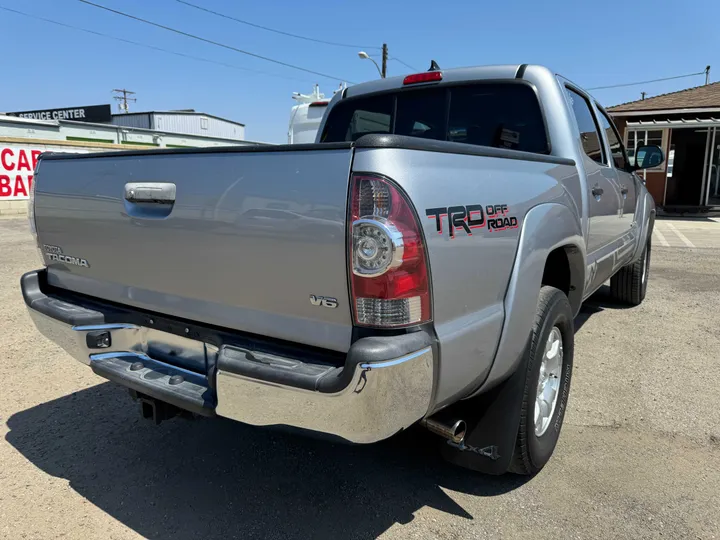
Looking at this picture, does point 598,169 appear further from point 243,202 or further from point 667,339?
point 243,202

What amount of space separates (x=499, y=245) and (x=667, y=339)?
359cm

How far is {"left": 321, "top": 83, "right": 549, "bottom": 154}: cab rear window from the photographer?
3.23 metres

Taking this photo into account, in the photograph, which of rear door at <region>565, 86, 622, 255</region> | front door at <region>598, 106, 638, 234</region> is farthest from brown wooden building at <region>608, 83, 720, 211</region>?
rear door at <region>565, 86, 622, 255</region>

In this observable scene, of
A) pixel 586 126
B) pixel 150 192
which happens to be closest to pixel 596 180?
pixel 586 126

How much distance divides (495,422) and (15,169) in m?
16.8

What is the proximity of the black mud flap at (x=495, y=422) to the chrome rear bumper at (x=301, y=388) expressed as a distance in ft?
2.13

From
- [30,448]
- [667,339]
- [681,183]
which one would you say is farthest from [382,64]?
[30,448]

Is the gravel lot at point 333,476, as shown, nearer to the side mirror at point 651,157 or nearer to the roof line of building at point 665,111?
the side mirror at point 651,157

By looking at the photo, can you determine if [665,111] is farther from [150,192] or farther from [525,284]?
[150,192]

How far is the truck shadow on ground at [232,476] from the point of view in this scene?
2.42m

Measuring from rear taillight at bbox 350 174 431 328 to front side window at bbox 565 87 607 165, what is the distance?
2140 mm

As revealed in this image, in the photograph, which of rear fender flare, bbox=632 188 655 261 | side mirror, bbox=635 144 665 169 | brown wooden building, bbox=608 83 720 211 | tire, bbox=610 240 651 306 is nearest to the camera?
side mirror, bbox=635 144 665 169

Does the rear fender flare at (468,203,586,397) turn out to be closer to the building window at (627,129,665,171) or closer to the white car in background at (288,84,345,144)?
the white car in background at (288,84,345,144)

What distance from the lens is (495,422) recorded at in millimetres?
2404
